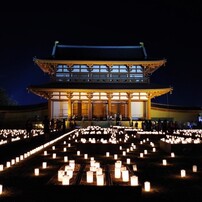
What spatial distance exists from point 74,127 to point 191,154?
18526 millimetres

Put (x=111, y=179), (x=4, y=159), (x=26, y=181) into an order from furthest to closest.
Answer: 1. (x=4, y=159)
2. (x=26, y=181)
3. (x=111, y=179)

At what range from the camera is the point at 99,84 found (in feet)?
110

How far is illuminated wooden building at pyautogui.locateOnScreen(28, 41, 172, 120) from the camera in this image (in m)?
33.3

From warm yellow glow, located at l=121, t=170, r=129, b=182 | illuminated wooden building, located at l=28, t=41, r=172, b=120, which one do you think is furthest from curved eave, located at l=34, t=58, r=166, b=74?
warm yellow glow, located at l=121, t=170, r=129, b=182

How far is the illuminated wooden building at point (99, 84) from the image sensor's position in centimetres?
3328

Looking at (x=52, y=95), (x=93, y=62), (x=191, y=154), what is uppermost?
(x=93, y=62)

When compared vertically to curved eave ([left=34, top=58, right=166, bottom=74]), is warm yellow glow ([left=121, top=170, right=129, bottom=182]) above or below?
below

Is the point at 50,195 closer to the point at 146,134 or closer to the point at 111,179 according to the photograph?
the point at 111,179

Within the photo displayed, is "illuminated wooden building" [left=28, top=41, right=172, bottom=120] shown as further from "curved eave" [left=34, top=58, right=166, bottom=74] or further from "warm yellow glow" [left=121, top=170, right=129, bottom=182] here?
"warm yellow glow" [left=121, top=170, right=129, bottom=182]

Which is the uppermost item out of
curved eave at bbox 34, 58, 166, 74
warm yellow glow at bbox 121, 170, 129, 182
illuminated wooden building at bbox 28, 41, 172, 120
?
curved eave at bbox 34, 58, 166, 74

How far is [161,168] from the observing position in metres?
8.55

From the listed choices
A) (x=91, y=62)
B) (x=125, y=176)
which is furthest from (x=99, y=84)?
(x=125, y=176)

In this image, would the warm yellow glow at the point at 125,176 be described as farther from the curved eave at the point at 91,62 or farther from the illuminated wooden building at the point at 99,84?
the curved eave at the point at 91,62

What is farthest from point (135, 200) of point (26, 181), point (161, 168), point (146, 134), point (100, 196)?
point (146, 134)
